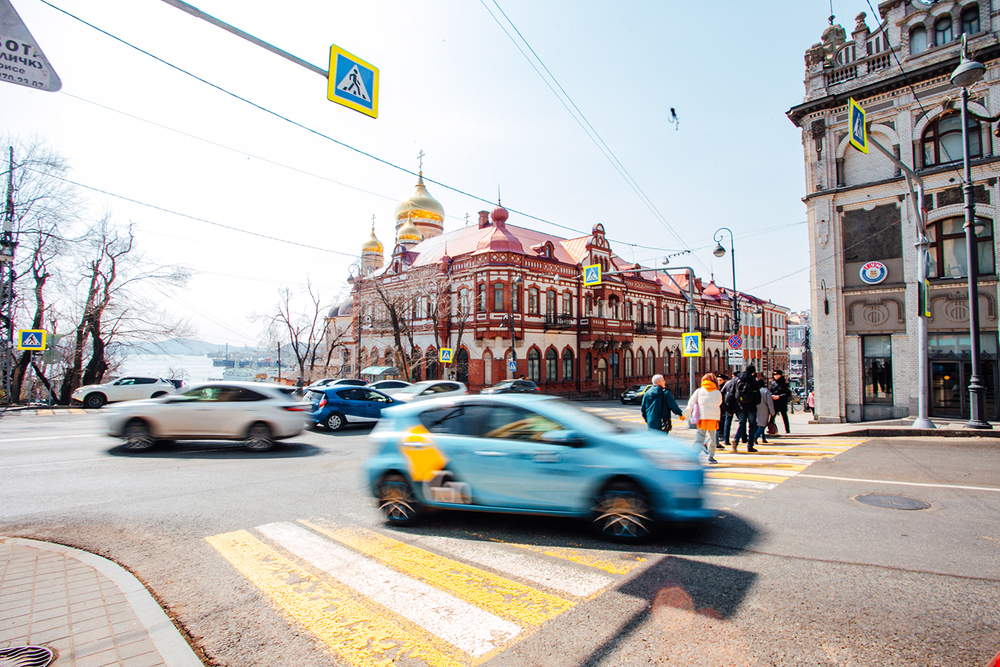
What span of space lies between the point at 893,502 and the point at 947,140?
1720 cm

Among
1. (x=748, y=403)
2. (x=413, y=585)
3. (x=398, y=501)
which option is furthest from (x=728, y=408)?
(x=413, y=585)

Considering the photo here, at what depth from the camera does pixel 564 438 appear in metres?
5.32

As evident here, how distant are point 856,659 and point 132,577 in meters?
5.55

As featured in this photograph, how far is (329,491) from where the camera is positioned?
7609mm

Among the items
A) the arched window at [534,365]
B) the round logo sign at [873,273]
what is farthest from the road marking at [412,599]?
the arched window at [534,365]

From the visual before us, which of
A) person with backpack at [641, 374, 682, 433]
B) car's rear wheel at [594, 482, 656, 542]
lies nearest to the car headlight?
car's rear wheel at [594, 482, 656, 542]

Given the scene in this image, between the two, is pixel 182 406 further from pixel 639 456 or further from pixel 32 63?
pixel 639 456

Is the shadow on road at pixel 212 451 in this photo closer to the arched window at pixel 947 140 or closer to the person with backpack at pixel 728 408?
the person with backpack at pixel 728 408

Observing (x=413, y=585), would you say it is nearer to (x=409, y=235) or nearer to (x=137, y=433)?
(x=137, y=433)

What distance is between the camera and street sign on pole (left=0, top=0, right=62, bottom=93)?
413cm

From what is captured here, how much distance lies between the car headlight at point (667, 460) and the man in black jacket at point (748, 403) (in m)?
7.02

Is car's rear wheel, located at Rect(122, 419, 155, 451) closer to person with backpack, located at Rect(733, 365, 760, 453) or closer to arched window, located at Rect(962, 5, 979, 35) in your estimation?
person with backpack, located at Rect(733, 365, 760, 453)

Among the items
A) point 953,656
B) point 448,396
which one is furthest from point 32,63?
point 953,656

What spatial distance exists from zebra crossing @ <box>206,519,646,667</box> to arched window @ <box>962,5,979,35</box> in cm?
2279
